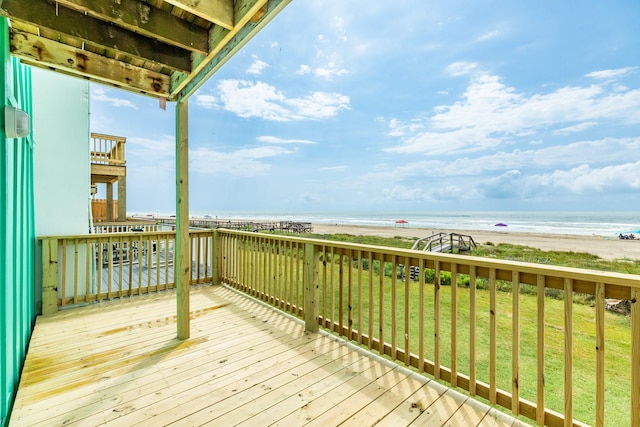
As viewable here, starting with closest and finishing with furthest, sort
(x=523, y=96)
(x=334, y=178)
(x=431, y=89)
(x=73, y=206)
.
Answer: (x=73, y=206), (x=523, y=96), (x=431, y=89), (x=334, y=178)

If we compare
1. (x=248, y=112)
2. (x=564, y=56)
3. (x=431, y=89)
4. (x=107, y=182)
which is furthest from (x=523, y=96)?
(x=107, y=182)

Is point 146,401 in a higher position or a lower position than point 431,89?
lower

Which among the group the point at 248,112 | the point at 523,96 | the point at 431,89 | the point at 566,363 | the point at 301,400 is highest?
the point at 431,89

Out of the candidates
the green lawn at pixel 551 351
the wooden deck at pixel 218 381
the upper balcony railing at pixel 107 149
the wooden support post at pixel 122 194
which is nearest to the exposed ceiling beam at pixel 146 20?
the green lawn at pixel 551 351

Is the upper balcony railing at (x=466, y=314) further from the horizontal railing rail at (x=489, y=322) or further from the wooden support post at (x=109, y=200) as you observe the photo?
the wooden support post at (x=109, y=200)

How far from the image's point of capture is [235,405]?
1777mm

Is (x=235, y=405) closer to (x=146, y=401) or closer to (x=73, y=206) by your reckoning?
(x=146, y=401)

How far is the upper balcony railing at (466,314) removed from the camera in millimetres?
1481

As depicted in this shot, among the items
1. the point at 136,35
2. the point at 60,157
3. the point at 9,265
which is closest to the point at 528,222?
the point at 136,35

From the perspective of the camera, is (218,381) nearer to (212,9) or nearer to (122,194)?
(212,9)

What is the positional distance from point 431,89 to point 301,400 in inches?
1899

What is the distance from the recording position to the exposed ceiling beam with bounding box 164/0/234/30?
5.10 ft

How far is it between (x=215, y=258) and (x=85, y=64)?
3254mm

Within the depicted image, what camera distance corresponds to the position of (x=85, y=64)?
2.29 meters
